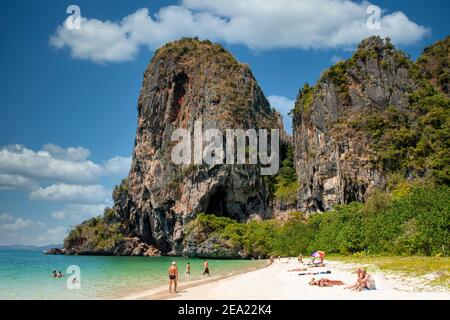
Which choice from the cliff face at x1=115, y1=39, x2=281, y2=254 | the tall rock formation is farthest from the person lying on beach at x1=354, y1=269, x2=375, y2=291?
the cliff face at x1=115, y1=39, x2=281, y2=254

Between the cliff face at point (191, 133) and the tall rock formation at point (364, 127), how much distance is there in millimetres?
13853

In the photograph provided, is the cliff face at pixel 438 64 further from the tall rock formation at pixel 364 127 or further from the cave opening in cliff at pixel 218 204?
the cave opening in cliff at pixel 218 204

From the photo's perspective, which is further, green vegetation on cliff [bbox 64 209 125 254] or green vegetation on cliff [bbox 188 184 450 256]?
green vegetation on cliff [bbox 64 209 125 254]

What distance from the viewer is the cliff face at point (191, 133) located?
276ft

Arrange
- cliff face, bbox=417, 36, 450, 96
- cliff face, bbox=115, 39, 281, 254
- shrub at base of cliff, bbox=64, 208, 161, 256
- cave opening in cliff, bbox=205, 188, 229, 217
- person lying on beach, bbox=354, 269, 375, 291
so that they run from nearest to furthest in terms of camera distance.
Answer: person lying on beach, bbox=354, 269, 375, 291 < cliff face, bbox=417, 36, 450, 96 < cliff face, bbox=115, 39, 281, 254 < cave opening in cliff, bbox=205, 188, 229, 217 < shrub at base of cliff, bbox=64, 208, 161, 256

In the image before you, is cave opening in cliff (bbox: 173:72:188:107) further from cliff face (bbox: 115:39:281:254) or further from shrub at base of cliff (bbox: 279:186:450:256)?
shrub at base of cliff (bbox: 279:186:450:256)

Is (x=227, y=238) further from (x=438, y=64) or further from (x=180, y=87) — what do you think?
(x=438, y=64)

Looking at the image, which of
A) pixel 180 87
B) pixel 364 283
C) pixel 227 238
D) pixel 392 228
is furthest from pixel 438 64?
pixel 364 283

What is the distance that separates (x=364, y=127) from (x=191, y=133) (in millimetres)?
38400

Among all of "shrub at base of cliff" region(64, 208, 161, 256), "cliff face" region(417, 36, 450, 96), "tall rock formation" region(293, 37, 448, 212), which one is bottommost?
"shrub at base of cliff" region(64, 208, 161, 256)

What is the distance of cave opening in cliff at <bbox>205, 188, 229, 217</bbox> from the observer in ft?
281

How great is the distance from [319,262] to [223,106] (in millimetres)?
62392

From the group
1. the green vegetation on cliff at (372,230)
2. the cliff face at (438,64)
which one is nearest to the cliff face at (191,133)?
the green vegetation on cliff at (372,230)

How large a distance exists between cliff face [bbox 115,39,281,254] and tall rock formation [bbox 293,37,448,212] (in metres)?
13.9
